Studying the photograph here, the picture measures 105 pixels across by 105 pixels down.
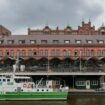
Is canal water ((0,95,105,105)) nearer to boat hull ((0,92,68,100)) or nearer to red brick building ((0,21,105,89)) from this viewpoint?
boat hull ((0,92,68,100))

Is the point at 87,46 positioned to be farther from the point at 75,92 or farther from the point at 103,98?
the point at 103,98

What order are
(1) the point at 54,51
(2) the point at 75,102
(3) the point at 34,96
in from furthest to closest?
(1) the point at 54,51 → (3) the point at 34,96 → (2) the point at 75,102

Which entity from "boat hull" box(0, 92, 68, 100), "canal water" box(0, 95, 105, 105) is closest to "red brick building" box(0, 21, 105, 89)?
"canal water" box(0, 95, 105, 105)

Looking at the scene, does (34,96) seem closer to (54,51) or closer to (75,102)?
(75,102)

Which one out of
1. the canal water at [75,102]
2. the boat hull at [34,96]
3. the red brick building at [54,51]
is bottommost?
the canal water at [75,102]

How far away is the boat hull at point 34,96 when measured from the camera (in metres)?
68.7

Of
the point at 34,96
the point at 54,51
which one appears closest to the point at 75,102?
the point at 34,96

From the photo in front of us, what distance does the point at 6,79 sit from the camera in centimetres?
7038

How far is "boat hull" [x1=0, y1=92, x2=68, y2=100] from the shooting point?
225 feet

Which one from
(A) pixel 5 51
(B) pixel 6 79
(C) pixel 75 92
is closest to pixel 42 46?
(A) pixel 5 51

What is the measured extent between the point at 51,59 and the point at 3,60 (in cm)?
1337

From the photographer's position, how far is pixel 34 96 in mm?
69188

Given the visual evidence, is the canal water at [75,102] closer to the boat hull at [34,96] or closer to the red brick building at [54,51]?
the boat hull at [34,96]

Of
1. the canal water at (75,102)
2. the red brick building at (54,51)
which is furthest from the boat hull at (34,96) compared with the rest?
the red brick building at (54,51)
